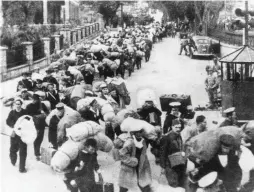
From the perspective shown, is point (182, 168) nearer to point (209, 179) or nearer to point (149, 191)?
point (149, 191)

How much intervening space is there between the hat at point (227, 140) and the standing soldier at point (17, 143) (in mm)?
3746

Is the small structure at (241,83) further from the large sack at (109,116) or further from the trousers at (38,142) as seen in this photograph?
the trousers at (38,142)

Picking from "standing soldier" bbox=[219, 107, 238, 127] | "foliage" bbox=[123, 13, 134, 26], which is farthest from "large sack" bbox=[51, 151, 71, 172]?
"foliage" bbox=[123, 13, 134, 26]

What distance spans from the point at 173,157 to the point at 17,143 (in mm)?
3132

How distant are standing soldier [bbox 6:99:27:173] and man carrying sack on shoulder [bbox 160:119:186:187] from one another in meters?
2.72

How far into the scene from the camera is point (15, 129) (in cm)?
835

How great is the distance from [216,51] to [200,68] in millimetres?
5165

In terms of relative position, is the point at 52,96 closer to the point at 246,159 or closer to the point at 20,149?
the point at 20,149

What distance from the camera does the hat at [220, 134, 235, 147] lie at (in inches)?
252

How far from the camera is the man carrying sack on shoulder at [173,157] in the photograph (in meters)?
7.04

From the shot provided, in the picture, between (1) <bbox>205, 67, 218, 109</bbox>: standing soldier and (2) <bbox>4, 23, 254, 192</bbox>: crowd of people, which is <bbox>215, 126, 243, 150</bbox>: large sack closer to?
(2) <bbox>4, 23, 254, 192</bbox>: crowd of people

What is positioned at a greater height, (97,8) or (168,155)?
(97,8)

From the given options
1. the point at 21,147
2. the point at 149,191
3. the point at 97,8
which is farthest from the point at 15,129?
the point at 97,8

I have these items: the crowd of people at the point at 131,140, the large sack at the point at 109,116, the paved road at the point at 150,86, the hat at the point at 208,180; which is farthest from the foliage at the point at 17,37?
the hat at the point at 208,180
